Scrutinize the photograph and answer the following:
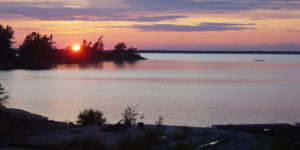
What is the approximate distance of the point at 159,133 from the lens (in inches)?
407

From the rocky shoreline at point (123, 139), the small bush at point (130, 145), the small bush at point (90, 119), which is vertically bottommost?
the small bush at point (90, 119)

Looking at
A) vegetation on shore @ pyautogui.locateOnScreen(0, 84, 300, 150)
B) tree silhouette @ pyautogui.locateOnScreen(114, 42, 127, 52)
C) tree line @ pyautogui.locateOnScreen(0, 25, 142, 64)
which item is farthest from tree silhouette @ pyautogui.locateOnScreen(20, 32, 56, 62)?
vegetation on shore @ pyautogui.locateOnScreen(0, 84, 300, 150)

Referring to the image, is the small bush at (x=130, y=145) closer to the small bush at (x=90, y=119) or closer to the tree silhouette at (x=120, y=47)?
the small bush at (x=90, y=119)

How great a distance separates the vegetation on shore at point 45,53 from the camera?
9394 centimetres

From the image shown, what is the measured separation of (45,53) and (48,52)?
2.66 metres

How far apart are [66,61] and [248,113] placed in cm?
11883

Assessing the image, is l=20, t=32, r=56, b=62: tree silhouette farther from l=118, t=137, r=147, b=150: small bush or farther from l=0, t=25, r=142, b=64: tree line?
l=118, t=137, r=147, b=150: small bush

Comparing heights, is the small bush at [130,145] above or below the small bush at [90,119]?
above

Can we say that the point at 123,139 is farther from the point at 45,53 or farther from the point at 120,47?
the point at 120,47

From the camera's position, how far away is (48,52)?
4911 inches

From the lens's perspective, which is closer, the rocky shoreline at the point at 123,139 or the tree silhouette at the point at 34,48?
the rocky shoreline at the point at 123,139

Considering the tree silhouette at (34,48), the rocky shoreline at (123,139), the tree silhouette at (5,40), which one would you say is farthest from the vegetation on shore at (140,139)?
the tree silhouette at (34,48)

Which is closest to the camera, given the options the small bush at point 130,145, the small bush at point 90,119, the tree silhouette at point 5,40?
the small bush at point 130,145

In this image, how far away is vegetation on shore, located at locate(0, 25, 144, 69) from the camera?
93938 mm
